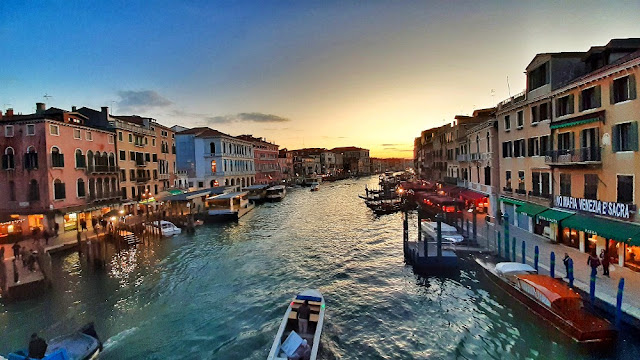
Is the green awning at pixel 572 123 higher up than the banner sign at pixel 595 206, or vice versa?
the green awning at pixel 572 123

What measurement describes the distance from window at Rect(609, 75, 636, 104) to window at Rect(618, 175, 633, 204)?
3.83 metres

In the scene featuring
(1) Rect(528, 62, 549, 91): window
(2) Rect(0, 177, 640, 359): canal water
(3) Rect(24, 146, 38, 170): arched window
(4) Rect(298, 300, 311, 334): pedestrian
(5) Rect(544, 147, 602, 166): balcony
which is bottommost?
(2) Rect(0, 177, 640, 359): canal water

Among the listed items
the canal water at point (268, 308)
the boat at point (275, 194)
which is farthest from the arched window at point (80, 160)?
the boat at point (275, 194)

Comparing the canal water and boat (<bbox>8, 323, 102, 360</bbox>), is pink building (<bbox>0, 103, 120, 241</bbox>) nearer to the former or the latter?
the canal water

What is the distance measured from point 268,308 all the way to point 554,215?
1825 cm

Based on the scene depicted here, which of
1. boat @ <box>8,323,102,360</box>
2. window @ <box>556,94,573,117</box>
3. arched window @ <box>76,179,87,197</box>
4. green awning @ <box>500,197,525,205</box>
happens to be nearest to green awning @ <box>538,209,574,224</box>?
green awning @ <box>500,197,525,205</box>

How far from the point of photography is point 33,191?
1149 inches

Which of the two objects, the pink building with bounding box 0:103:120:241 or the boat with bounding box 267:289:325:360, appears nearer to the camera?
the boat with bounding box 267:289:325:360

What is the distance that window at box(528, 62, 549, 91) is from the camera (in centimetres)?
2244

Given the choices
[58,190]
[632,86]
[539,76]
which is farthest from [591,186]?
[58,190]

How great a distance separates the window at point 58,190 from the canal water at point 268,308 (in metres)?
6.87

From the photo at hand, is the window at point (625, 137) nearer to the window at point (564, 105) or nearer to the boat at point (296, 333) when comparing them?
the window at point (564, 105)

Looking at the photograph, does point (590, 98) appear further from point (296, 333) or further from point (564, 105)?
point (296, 333)

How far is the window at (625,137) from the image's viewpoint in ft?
51.5
